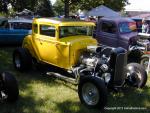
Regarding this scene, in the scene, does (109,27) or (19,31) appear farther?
(19,31)

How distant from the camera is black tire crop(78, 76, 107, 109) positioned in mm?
5514

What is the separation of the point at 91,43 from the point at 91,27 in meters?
0.76

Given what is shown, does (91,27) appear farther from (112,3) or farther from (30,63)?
(112,3)

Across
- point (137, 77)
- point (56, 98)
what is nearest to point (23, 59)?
point (56, 98)

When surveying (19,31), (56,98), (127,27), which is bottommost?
(56,98)

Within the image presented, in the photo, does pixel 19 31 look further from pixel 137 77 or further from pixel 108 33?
pixel 137 77

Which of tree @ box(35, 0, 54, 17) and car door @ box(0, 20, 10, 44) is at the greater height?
tree @ box(35, 0, 54, 17)

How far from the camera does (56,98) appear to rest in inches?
250

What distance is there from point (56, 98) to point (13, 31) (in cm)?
714

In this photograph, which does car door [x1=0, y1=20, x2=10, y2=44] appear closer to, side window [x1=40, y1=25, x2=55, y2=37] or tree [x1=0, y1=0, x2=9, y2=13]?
side window [x1=40, y1=25, x2=55, y2=37]

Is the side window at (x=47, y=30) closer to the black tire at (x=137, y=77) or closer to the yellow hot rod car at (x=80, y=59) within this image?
the yellow hot rod car at (x=80, y=59)

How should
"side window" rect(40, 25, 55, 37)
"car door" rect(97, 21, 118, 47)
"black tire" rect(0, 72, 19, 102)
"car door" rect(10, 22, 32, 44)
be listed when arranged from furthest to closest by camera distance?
1. "car door" rect(10, 22, 32, 44)
2. "car door" rect(97, 21, 118, 47)
3. "side window" rect(40, 25, 55, 37)
4. "black tire" rect(0, 72, 19, 102)

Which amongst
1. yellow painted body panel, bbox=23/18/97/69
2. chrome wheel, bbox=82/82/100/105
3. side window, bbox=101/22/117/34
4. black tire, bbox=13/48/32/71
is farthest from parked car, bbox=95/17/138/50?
chrome wheel, bbox=82/82/100/105

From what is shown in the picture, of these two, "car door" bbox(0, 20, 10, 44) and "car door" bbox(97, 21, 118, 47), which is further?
"car door" bbox(0, 20, 10, 44)
